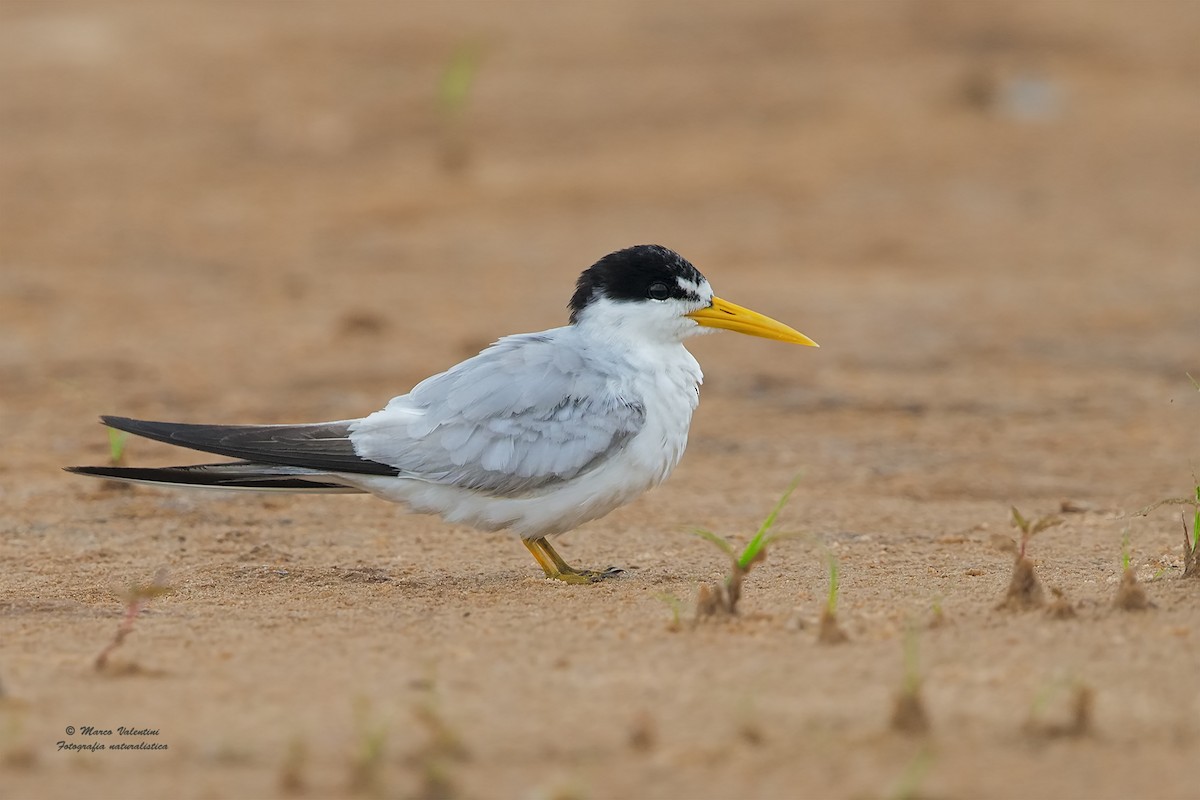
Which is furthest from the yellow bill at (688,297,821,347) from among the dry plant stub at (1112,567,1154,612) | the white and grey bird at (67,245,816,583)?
the dry plant stub at (1112,567,1154,612)

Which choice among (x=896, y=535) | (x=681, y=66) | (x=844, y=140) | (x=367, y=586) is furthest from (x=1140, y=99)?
(x=367, y=586)

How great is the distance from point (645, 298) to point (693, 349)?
3.64 m

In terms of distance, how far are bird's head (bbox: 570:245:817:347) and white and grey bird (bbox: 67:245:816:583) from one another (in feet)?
0.73

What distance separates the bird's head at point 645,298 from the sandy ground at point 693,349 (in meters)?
0.65

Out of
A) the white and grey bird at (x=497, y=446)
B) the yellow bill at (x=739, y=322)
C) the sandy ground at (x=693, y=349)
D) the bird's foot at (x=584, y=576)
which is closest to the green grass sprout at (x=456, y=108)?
the sandy ground at (x=693, y=349)

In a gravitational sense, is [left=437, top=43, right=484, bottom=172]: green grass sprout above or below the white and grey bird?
above

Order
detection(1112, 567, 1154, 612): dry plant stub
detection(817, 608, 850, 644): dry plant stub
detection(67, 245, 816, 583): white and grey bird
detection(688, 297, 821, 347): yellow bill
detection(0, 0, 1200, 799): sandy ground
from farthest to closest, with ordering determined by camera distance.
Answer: detection(688, 297, 821, 347): yellow bill → detection(67, 245, 816, 583): white and grey bird → detection(1112, 567, 1154, 612): dry plant stub → detection(817, 608, 850, 644): dry plant stub → detection(0, 0, 1200, 799): sandy ground

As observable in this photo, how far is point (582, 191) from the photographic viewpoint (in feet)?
39.0

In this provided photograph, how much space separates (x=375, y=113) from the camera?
13227 millimetres

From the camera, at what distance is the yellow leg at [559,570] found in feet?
15.6

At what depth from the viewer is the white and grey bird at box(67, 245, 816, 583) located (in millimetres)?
4688

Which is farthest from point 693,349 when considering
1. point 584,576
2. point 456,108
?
point 584,576

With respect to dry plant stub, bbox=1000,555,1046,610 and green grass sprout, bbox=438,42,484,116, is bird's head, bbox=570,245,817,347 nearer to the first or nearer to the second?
dry plant stub, bbox=1000,555,1046,610

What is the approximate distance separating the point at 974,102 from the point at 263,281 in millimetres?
6267
